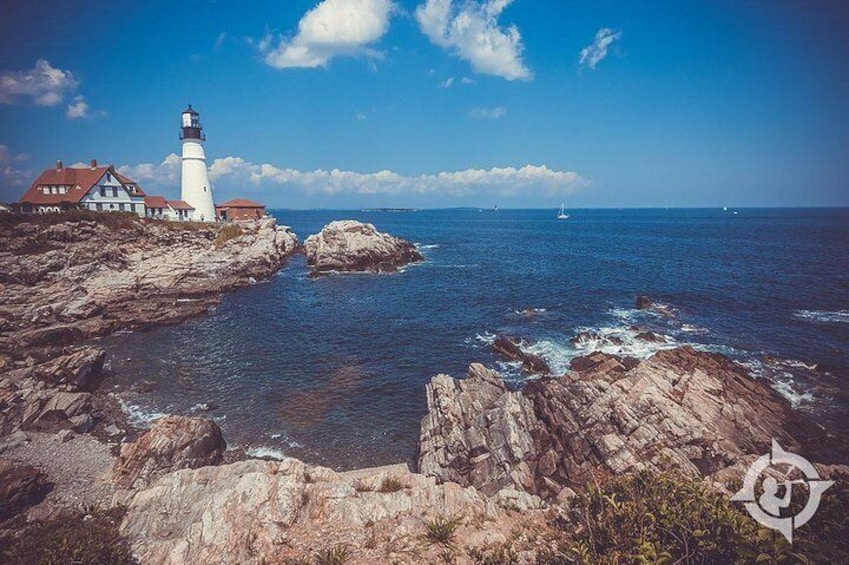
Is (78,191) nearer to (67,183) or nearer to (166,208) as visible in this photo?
(67,183)

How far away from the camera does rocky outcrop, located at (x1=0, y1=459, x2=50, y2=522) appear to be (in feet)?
56.2

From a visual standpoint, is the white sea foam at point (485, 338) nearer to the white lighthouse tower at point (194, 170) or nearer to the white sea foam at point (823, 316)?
the white sea foam at point (823, 316)

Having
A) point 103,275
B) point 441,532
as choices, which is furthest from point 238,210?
point 441,532

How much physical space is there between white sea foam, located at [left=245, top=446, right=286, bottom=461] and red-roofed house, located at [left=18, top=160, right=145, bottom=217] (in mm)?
63026

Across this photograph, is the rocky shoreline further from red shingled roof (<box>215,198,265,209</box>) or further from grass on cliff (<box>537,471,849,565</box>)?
red shingled roof (<box>215,198,265,209</box>)

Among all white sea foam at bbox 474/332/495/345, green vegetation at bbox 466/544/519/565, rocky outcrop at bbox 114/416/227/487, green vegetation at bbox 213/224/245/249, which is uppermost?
green vegetation at bbox 213/224/245/249

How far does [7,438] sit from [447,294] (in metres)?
45.5

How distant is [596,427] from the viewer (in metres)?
22.0

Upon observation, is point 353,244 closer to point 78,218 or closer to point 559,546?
point 78,218

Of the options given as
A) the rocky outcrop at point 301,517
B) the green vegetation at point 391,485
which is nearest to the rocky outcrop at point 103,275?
the rocky outcrop at point 301,517

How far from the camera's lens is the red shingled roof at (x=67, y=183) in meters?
63.5

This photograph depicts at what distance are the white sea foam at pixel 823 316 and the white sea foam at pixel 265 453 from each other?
54.2 meters

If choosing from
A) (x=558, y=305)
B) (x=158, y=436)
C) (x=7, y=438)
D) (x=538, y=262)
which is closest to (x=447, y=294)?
(x=558, y=305)

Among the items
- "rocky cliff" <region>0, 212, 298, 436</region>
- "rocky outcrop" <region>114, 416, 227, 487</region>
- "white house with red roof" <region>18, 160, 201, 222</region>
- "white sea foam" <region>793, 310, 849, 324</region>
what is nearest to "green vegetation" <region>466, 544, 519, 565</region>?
"rocky outcrop" <region>114, 416, 227, 487</region>
